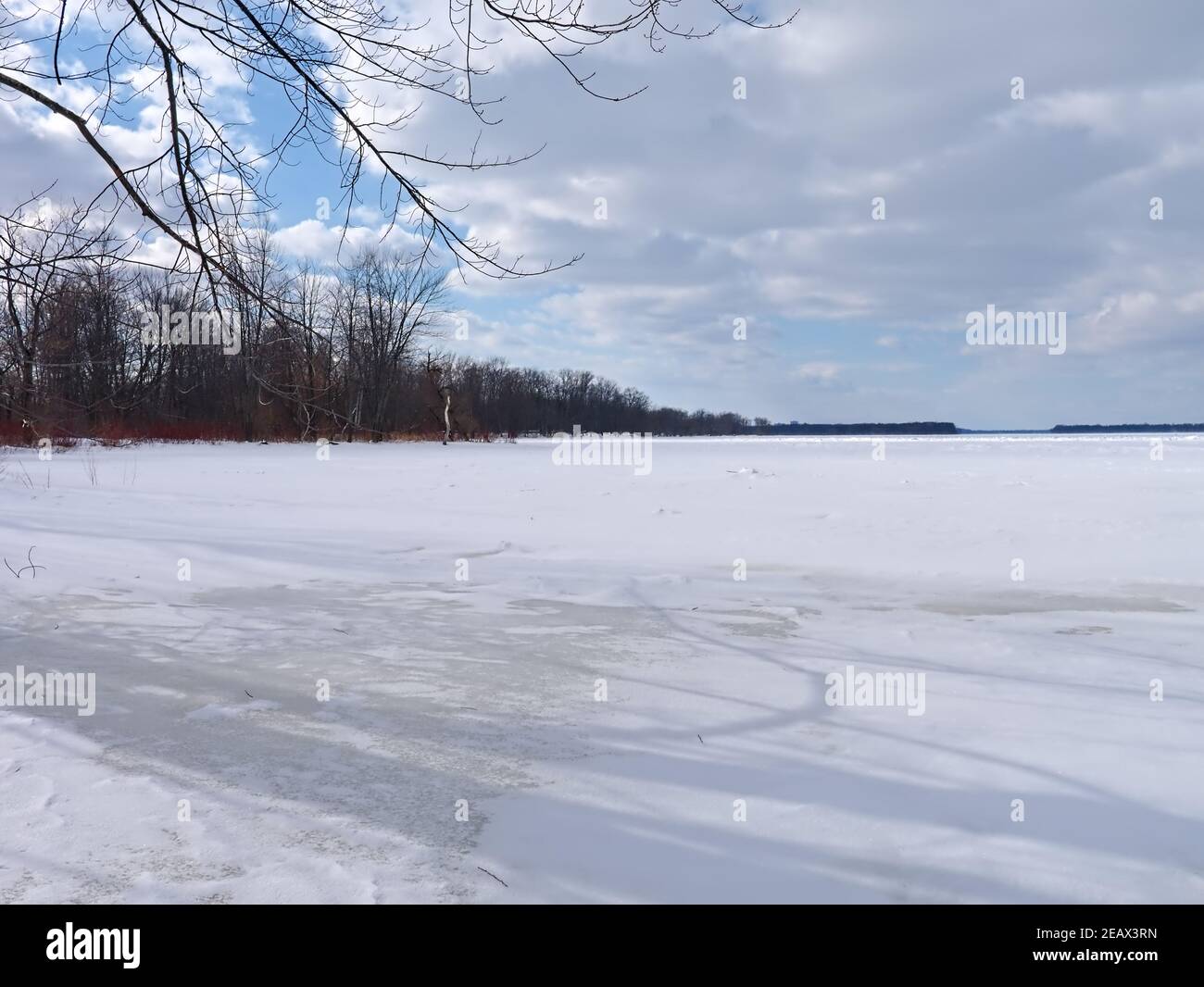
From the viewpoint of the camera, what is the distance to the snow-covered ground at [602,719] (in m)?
2.57

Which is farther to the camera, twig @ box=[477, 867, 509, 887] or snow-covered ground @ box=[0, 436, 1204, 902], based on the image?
snow-covered ground @ box=[0, 436, 1204, 902]

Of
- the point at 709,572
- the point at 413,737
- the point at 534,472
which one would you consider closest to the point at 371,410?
the point at 534,472

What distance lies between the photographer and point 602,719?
3902 mm

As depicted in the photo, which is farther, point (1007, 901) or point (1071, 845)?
point (1071, 845)

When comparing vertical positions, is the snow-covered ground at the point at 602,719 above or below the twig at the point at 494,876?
above

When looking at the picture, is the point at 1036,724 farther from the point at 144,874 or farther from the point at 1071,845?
the point at 144,874

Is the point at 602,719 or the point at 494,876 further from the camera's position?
the point at 602,719

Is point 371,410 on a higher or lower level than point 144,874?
higher

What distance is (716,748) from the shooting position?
354cm

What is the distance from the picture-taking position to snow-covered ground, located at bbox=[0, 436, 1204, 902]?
8.43 ft
